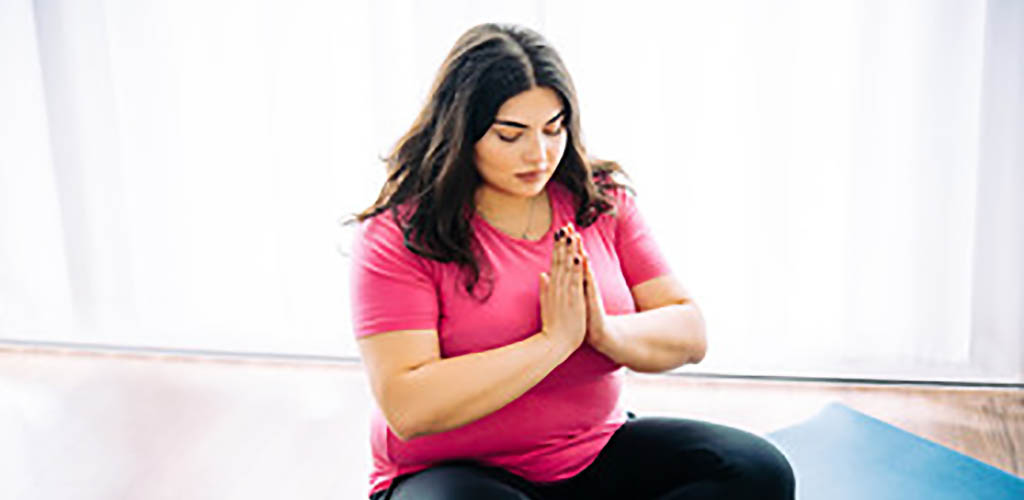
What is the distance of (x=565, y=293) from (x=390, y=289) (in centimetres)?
25

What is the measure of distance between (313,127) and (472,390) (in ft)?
5.50

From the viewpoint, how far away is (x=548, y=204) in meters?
1.47

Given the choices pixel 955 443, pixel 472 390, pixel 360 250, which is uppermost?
pixel 360 250

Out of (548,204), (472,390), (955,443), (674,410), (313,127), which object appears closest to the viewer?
(472,390)

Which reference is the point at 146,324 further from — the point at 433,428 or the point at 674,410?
the point at 433,428

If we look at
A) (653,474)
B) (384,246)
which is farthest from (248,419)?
(653,474)

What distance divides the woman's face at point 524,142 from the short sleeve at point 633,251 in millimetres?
199

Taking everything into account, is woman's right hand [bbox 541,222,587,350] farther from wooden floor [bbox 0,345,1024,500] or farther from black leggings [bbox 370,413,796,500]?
wooden floor [bbox 0,345,1024,500]

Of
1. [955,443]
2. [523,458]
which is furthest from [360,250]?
[955,443]

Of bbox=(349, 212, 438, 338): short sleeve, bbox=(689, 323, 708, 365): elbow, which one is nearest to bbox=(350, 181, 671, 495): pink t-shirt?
bbox=(349, 212, 438, 338): short sleeve

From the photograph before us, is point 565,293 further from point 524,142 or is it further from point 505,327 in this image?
point 524,142

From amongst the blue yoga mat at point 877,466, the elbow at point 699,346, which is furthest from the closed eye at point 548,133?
the blue yoga mat at point 877,466

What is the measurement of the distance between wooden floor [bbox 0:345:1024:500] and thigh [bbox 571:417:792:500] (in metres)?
0.89

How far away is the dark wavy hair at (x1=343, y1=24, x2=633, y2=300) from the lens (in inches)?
51.1
